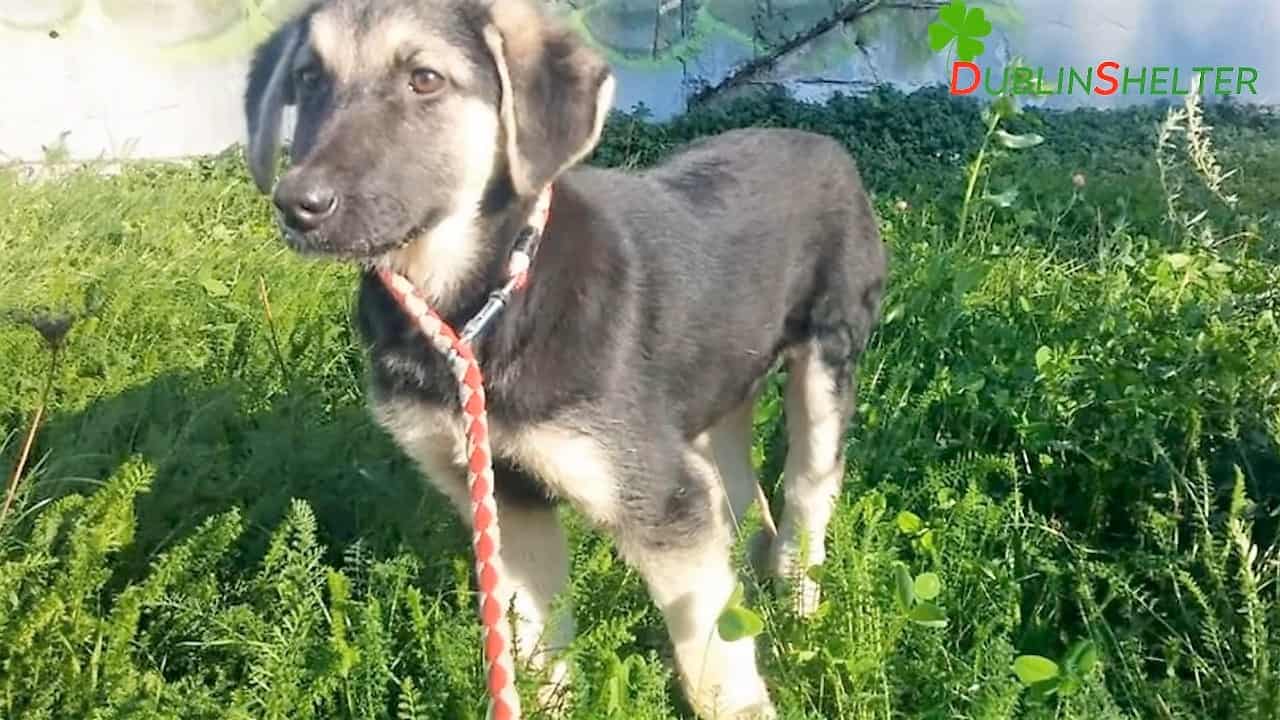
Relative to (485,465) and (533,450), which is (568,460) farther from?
(485,465)

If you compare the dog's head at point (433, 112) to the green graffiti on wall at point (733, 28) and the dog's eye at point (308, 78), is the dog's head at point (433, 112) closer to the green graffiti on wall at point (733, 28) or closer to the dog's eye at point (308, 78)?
the dog's eye at point (308, 78)

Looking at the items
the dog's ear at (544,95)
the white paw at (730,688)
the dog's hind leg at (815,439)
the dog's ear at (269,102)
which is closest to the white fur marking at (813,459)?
the dog's hind leg at (815,439)

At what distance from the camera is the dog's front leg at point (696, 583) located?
259cm

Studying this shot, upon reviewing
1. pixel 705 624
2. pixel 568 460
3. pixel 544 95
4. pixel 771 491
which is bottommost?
pixel 771 491

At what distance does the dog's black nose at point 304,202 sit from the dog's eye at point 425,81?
0.39 m

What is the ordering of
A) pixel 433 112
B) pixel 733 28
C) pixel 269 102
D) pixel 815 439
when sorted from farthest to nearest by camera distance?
pixel 733 28 → pixel 815 439 → pixel 269 102 → pixel 433 112

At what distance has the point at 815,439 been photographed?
3.36 meters

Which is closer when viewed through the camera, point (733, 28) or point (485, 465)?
point (485, 465)

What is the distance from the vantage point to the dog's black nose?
2168 millimetres

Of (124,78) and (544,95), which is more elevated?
(544,95)

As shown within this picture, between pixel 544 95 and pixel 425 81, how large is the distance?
0.77 ft

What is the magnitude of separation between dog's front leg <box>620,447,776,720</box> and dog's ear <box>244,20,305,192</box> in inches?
41.1

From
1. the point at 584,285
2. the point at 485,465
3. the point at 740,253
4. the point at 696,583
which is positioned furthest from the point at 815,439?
the point at 485,465

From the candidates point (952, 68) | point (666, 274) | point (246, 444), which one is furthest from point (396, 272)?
point (952, 68)
